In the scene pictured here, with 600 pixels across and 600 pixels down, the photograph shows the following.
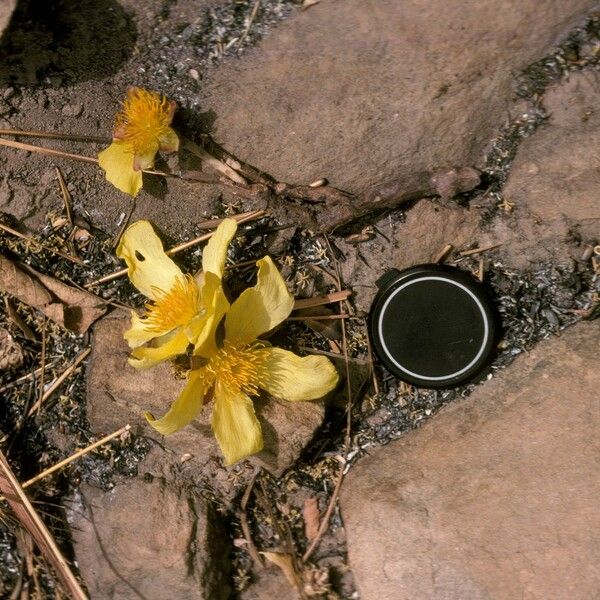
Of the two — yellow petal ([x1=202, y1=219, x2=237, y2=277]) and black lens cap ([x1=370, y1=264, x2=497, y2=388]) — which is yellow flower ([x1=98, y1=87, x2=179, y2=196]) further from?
black lens cap ([x1=370, y1=264, x2=497, y2=388])

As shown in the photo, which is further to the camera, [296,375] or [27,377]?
[27,377]

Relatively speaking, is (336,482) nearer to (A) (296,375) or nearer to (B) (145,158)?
(A) (296,375)

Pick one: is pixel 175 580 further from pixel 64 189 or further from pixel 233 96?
pixel 233 96

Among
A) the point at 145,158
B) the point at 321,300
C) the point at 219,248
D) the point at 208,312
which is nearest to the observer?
the point at 208,312

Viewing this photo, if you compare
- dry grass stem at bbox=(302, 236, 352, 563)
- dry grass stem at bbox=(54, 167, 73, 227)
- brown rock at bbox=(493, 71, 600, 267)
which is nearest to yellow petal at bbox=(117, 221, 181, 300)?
dry grass stem at bbox=(54, 167, 73, 227)

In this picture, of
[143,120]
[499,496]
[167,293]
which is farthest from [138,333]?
[499,496]

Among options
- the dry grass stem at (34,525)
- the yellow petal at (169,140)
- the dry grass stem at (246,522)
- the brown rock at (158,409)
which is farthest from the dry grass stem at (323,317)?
the dry grass stem at (34,525)

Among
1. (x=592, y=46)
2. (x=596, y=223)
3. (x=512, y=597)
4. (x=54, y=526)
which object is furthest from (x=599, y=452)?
(x=54, y=526)
